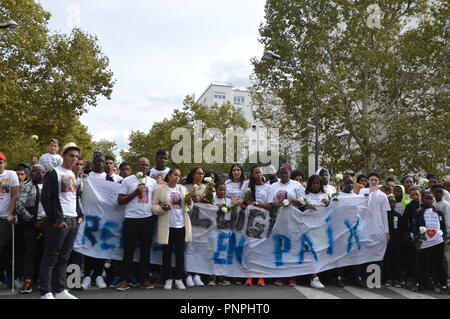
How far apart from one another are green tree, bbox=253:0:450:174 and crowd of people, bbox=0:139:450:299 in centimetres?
1742

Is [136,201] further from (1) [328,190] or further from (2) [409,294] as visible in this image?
(2) [409,294]

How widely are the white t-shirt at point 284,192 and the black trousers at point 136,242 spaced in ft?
7.11

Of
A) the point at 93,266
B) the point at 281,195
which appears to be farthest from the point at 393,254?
the point at 93,266

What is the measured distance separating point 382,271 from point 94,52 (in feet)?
A: 67.4

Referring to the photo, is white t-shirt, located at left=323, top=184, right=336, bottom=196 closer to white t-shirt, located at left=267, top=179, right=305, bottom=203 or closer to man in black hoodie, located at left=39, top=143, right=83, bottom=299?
white t-shirt, located at left=267, top=179, right=305, bottom=203

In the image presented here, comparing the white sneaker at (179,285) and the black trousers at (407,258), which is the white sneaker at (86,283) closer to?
the white sneaker at (179,285)

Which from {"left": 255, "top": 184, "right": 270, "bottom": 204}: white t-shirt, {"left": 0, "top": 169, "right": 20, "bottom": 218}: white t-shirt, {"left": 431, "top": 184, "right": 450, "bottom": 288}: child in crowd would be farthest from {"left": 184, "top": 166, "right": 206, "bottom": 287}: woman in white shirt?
{"left": 431, "top": 184, "right": 450, "bottom": 288}: child in crowd

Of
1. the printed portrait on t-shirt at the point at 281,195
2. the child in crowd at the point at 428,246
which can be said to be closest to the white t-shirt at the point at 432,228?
the child in crowd at the point at 428,246

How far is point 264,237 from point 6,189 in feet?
13.9

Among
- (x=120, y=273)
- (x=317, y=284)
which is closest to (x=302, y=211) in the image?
(x=317, y=284)

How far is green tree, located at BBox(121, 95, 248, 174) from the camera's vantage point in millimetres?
44094

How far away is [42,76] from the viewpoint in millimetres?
22047

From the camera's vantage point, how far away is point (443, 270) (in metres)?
7.70

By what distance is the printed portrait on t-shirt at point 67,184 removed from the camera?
5.77 m
